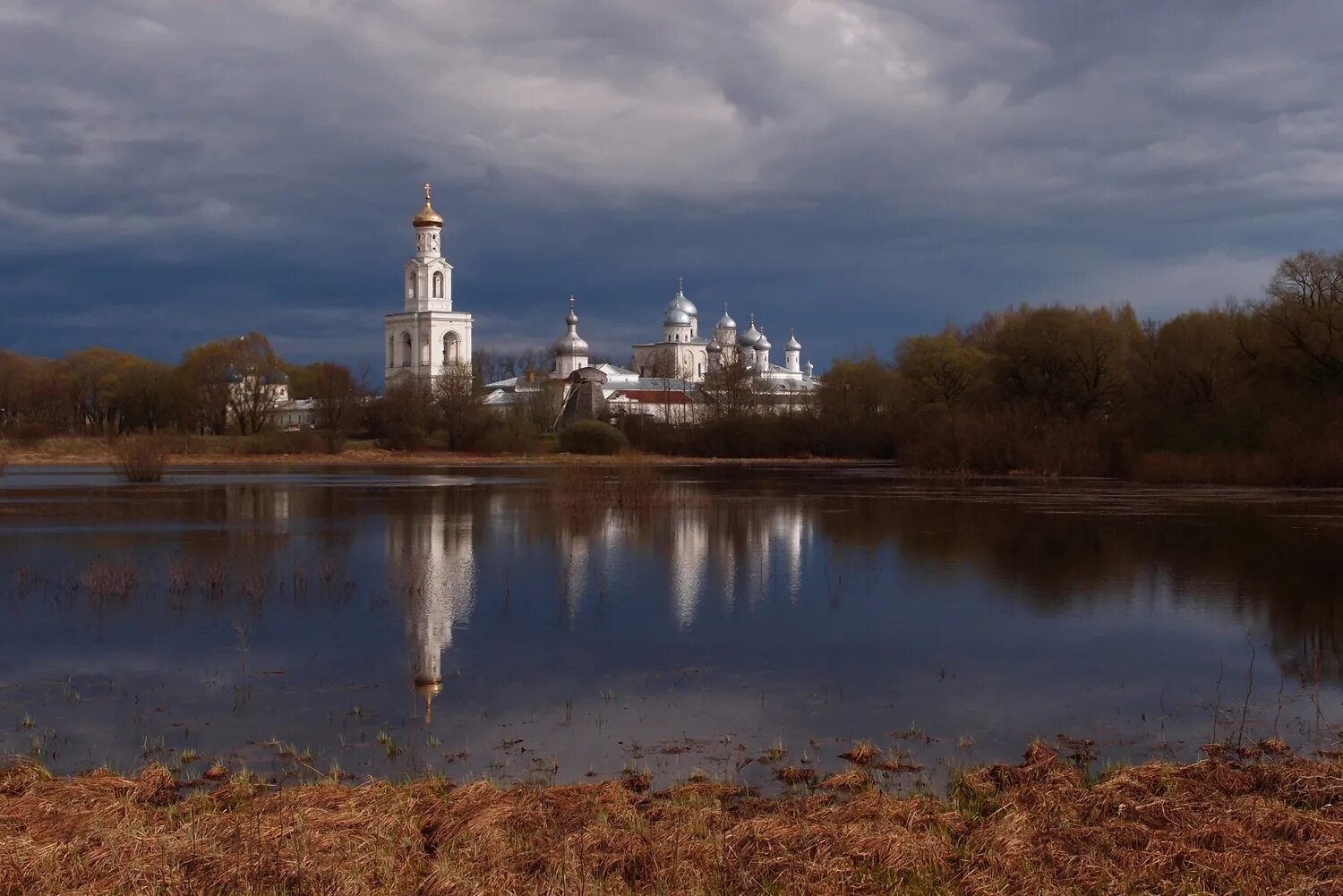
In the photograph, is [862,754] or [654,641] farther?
[654,641]

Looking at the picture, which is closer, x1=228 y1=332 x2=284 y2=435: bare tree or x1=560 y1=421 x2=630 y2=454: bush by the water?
x1=560 y1=421 x2=630 y2=454: bush by the water

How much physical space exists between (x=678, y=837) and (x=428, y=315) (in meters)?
108

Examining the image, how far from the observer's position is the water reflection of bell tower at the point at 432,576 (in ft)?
42.5

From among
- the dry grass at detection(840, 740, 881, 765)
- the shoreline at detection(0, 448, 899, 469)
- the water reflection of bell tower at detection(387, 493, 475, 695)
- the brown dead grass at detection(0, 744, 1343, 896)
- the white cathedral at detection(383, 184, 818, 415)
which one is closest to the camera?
the brown dead grass at detection(0, 744, 1343, 896)

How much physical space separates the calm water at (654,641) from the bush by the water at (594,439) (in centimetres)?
4508

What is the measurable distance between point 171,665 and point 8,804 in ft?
16.7

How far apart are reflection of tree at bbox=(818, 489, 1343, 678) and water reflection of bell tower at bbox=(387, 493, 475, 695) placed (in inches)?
285

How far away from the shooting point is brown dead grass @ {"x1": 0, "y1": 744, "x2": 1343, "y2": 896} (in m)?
6.10

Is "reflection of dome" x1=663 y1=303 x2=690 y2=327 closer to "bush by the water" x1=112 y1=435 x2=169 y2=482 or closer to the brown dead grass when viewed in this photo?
"bush by the water" x1=112 y1=435 x2=169 y2=482

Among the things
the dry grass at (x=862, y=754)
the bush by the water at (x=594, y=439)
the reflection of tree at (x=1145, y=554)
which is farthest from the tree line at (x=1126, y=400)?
the dry grass at (x=862, y=754)

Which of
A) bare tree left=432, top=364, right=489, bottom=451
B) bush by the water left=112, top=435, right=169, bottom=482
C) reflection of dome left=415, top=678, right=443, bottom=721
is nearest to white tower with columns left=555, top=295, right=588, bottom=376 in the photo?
bare tree left=432, top=364, right=489, bottom=451

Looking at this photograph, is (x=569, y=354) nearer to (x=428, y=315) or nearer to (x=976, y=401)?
(x=428, y=315)

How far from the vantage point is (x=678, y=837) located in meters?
6.70

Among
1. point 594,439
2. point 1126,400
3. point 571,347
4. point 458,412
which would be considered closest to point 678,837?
point 1126,400
